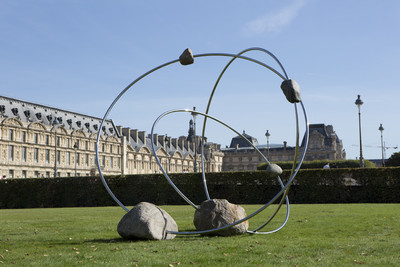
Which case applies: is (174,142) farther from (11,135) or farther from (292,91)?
(292,91)

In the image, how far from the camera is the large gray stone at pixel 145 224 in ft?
36.7

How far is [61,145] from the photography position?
87250 millimetres

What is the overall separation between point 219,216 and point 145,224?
6.35 ft

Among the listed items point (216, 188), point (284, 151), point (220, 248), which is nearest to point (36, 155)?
point (216, 188)

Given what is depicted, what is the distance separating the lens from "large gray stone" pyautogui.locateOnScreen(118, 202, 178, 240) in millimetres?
11192

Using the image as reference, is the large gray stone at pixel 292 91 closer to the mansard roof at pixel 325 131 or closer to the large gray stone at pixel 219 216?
the large gray stone at pixel 219 216

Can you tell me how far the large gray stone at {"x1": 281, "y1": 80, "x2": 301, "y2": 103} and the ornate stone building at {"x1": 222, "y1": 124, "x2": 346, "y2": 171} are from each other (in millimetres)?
101716

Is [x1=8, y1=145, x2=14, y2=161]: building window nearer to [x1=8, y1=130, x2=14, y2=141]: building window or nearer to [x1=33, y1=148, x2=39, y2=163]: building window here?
[x1=8, y1=130, x2=14, y2=141]: building window

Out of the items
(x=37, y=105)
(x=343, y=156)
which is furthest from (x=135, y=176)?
(x=343, y=156)

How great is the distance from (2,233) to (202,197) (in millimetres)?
21829

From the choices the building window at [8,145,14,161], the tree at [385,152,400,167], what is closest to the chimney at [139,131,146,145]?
the building window at [8,145,14,161]

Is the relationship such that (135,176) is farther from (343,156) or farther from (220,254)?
(343,156)

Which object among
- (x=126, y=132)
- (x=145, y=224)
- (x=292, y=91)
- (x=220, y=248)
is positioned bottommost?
(x=220, y=248)

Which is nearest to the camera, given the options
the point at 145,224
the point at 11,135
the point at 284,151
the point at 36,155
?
the point at 145,224
